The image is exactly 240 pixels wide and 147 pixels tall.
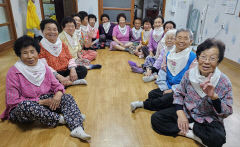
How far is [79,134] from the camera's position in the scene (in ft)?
4.55

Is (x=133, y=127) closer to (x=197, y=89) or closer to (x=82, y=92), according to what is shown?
(x=197, y=89)

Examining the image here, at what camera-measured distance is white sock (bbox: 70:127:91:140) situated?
1364 millimetres

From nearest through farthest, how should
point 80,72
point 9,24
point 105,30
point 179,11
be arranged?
point 80,72 → point 9,24 → point 105,30 → point 179,11

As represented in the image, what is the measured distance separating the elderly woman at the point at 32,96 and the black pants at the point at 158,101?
710mm

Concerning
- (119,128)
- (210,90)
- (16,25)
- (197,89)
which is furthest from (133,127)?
(16,25)

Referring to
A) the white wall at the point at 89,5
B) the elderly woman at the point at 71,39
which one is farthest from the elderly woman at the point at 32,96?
the white wall at the point at 89,5

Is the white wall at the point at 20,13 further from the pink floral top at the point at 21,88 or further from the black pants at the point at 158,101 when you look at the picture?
the black pants at the point at 158,101

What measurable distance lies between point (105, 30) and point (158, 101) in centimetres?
293

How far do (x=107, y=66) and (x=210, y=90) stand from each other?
2.07 meters

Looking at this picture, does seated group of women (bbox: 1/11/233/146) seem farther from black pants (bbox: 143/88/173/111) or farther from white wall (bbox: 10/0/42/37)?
white wall (bbox: 10/0/42/37)

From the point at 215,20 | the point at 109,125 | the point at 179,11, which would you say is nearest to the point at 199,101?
the point at 109,125

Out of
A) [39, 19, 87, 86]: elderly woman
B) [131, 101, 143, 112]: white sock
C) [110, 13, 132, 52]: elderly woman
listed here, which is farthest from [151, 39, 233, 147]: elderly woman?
[110, 13, 132, 52]: elderly woman

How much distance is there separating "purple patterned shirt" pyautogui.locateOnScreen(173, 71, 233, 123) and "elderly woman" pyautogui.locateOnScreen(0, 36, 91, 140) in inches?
32.8

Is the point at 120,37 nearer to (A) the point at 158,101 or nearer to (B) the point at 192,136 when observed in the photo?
(A) the point at 158,101
